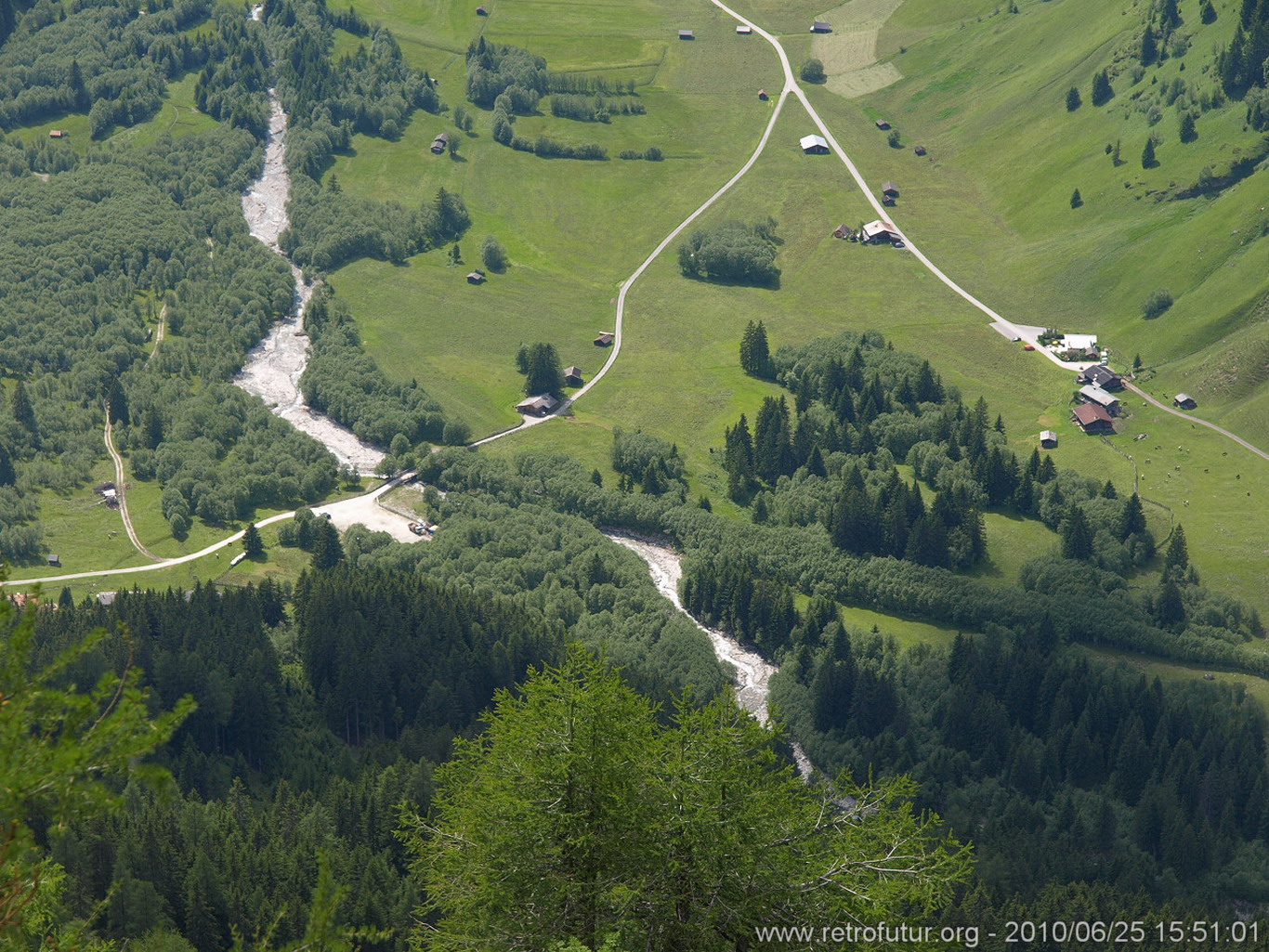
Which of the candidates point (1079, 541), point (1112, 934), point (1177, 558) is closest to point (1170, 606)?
point (1177, 558)

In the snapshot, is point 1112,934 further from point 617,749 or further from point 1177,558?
point 617,749

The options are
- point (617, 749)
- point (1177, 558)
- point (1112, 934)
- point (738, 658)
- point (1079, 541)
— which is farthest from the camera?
point (1079, 541)

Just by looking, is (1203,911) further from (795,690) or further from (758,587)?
(758,587)

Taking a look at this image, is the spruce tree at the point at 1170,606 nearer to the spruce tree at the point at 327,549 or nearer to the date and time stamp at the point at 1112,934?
the date and time stamp at the point at 1112,934

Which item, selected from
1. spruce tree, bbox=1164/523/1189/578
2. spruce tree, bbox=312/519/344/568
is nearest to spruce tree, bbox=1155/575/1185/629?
spruce tree, bbox=1164/523/1189/578

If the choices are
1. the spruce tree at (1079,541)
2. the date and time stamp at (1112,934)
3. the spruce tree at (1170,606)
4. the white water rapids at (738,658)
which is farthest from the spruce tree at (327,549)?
the spruce tree at (1170,606)

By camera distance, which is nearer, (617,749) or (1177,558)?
(617,749)

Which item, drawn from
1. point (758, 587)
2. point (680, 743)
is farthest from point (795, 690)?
point (680, 743)

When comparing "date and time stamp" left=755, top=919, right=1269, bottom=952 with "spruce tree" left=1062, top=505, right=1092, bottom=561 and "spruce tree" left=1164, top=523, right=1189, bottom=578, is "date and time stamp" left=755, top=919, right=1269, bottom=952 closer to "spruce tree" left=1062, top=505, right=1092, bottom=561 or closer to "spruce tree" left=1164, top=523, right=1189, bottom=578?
"spruce tree" left=1164, top=523, right=1189, bottom=578

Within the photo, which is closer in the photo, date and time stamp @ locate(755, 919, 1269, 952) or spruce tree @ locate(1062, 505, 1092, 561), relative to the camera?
date and time stamp @ locate(755, 919, 1269, 952)
